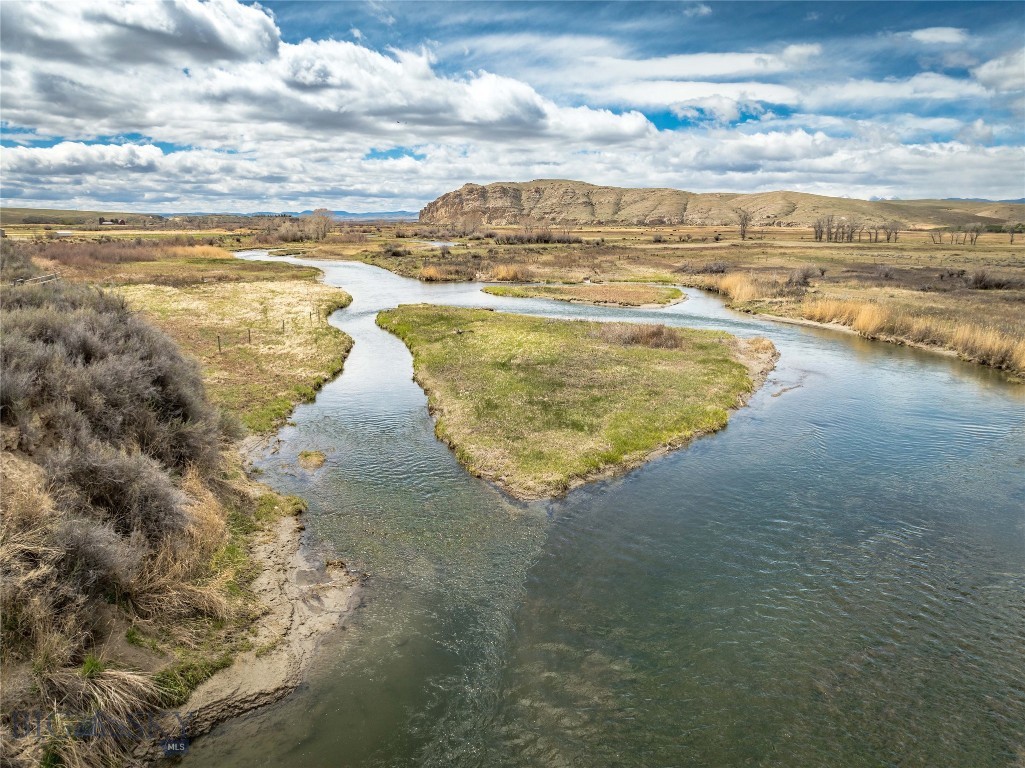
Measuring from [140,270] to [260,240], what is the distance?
87.0 m

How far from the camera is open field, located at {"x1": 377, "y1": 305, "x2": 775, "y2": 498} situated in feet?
76.2

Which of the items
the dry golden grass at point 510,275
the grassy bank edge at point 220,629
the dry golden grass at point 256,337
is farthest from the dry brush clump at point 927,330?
the grassy bank edge at point 220,629

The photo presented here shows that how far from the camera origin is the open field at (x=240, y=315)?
104ft

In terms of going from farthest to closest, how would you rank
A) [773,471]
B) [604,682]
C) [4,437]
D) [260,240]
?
[260,240] → [773,471] → [4,437] → [604,682]

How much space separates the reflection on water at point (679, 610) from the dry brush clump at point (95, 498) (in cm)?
288

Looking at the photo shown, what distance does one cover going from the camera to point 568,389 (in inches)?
1224

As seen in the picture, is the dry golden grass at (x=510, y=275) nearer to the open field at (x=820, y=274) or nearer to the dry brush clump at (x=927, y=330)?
the open field at (x=820, y=274)

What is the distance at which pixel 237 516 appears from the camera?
59.1 feet

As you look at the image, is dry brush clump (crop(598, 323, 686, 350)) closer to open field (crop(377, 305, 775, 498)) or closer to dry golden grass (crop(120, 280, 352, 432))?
open field (crop(377, 305, 775, 498))

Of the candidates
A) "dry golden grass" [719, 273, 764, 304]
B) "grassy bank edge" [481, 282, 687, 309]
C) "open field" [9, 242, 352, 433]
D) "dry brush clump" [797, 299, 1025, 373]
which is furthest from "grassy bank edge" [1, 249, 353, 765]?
"dry golden grass" [719, 273, 764, 304]

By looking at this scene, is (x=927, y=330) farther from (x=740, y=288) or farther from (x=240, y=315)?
(x=240, y=315)

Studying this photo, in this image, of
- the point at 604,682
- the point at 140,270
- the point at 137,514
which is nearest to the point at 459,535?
the point at 604,682

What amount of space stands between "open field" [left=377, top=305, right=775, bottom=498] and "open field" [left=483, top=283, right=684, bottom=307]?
18.0 m

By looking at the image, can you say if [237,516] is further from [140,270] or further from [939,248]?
[939,248]
